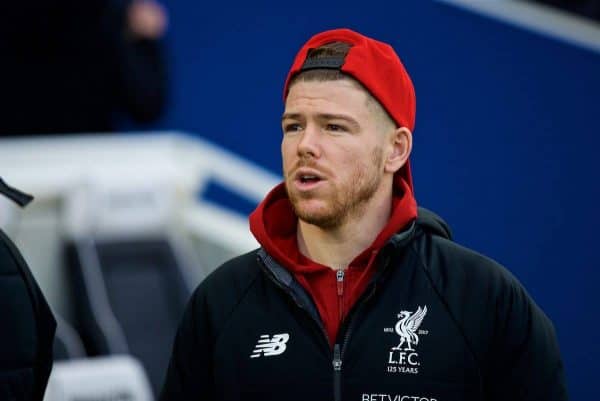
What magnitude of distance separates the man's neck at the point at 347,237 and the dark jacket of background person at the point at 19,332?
499 millimetres

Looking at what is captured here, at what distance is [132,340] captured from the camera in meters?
4.15

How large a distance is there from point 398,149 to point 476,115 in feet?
9.53

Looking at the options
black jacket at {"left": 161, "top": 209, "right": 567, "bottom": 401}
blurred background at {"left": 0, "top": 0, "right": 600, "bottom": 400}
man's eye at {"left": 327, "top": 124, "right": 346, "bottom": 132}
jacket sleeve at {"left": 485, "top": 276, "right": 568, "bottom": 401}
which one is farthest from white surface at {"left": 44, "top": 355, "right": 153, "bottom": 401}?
jacket sleeve at {"left": 485, "top": 276, "right": 568, "bottom": 401}

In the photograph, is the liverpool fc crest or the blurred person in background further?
the blurred person in background

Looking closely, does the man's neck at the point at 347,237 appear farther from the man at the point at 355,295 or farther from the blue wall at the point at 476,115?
the blue wall at the point at 476,115

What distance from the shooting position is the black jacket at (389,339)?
1.97 metres

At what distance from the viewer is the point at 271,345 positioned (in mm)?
2045

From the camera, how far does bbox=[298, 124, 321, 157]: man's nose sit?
2018 mm

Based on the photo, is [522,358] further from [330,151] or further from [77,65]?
[77,65]

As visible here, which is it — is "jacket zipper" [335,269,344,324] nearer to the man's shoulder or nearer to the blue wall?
the man's shoulder

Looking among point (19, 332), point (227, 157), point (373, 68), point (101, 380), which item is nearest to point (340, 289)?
point (373, 68)

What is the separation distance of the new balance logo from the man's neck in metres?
0.16

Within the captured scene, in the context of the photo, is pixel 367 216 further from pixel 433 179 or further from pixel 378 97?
pixel 433 179

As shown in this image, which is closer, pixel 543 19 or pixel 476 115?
pixel 543 19
